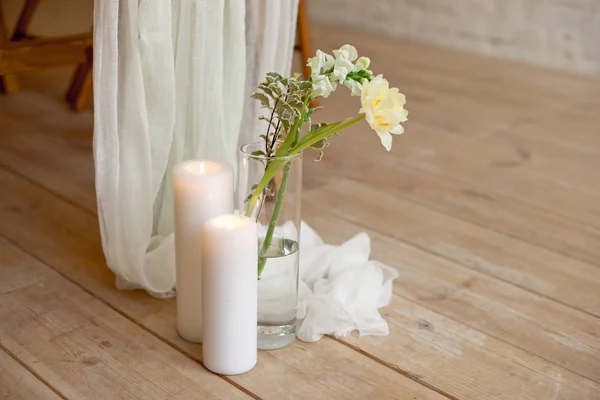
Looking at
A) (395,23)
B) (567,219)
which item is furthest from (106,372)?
(395,23)

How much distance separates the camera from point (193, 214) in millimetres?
1267

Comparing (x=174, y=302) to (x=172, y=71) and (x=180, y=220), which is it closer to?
(x=180, y=220)

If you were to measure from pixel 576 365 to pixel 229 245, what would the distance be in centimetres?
60

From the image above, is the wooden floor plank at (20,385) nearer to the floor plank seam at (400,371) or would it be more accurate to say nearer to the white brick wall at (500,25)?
the floor plank seam at (400,371)

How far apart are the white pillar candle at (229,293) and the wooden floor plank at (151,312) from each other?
0.04 m

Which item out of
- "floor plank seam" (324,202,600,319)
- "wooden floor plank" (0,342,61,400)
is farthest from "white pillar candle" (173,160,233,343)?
"floor plank seam" (324,202,600,319)

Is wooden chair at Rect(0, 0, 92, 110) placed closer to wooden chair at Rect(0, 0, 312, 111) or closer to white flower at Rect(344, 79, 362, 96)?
wooden chair at Rect(0, 0, 312, 111)

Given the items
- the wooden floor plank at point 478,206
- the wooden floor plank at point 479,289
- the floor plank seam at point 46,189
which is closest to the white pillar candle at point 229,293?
the wooden floor plank at point 479,289

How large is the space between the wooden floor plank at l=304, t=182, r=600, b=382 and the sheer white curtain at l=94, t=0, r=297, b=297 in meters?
0.43

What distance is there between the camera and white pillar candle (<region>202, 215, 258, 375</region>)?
1167mm

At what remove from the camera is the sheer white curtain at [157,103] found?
4.39 ft

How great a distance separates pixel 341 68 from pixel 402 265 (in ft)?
2.00

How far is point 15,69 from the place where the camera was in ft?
6.33

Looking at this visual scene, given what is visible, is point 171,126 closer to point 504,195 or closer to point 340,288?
point 340,288
